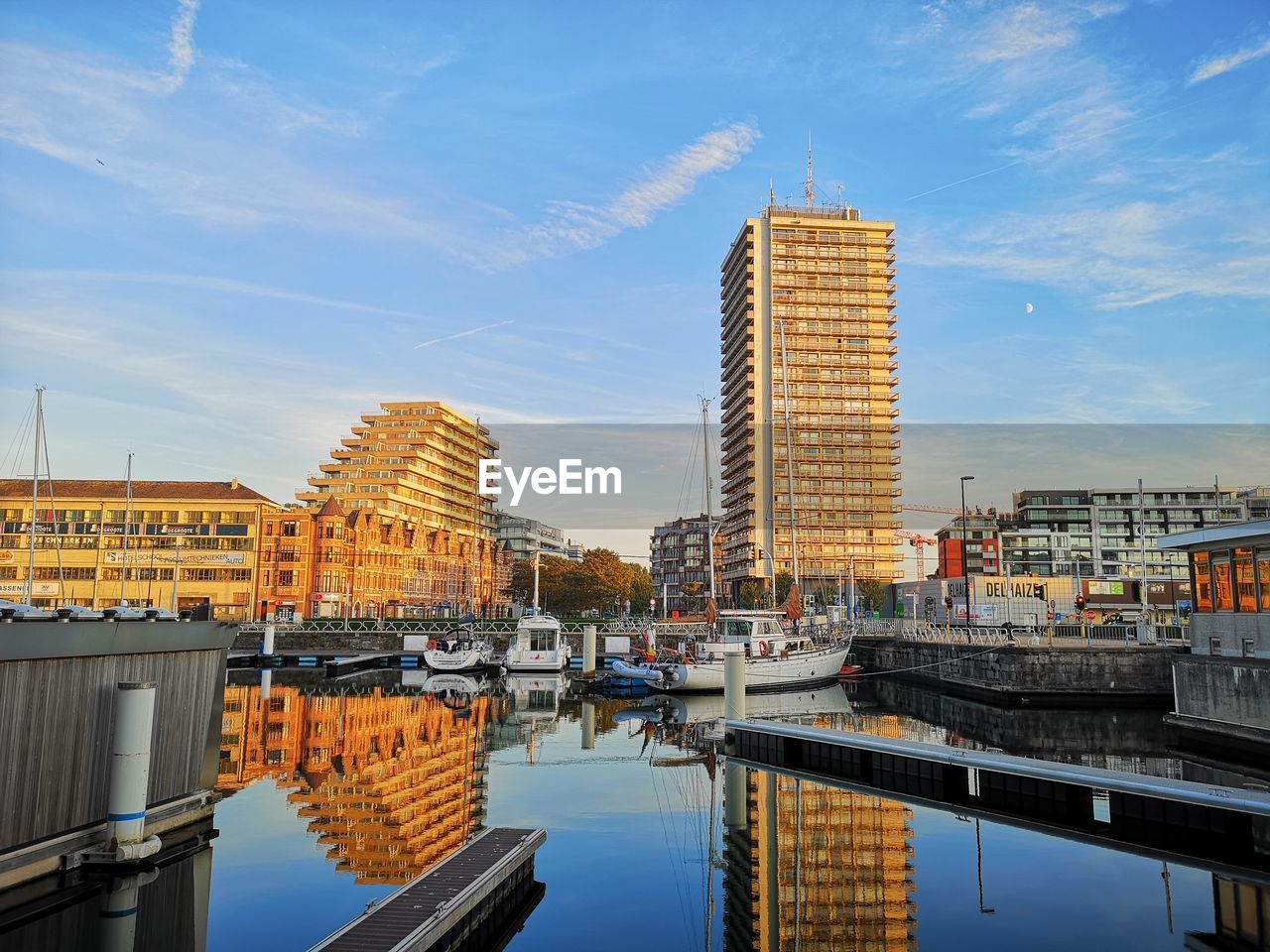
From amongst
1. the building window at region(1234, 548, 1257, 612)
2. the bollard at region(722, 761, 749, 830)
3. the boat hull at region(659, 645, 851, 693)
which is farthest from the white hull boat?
the building window at region(1234, 548, 1257, 612)

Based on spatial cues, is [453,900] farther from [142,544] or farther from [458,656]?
[142,544]

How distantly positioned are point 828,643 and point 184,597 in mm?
77596

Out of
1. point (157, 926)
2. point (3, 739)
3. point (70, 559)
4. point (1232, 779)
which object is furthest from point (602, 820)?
point (70, 559)

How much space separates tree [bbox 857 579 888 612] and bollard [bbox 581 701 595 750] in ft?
260

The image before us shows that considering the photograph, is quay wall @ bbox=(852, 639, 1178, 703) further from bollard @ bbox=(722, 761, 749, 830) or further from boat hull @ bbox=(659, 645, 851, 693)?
bollard @ bbox=(722, 761, 749, 830)

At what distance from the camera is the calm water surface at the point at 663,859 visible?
46.2 feet

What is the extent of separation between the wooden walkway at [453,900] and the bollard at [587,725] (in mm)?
17122

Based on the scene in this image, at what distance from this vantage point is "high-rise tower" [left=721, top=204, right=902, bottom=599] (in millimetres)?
130750

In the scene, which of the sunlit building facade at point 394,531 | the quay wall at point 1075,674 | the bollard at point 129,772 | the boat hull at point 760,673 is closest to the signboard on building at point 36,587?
the sunlit building facade at point 394,531

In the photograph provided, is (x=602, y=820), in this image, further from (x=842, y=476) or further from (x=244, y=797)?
(x=842, y=476)

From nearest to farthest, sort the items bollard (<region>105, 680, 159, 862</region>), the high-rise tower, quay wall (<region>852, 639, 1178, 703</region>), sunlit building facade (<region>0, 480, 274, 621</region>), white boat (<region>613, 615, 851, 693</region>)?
bollard (<region>105, 680, 159, 862</region>) → quay wall (<region>852, 639, 1178, 703</region>) → white boat (<region>613, 615, 851, 693</region>) → sunlit building facade (<region>0, 480, 274, 621</region>) → the high-rise tower

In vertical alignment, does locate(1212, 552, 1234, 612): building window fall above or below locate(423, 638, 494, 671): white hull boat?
above

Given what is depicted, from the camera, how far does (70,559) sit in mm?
107438

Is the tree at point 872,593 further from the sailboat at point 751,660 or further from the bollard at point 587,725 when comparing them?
the bollard at point 587,725
